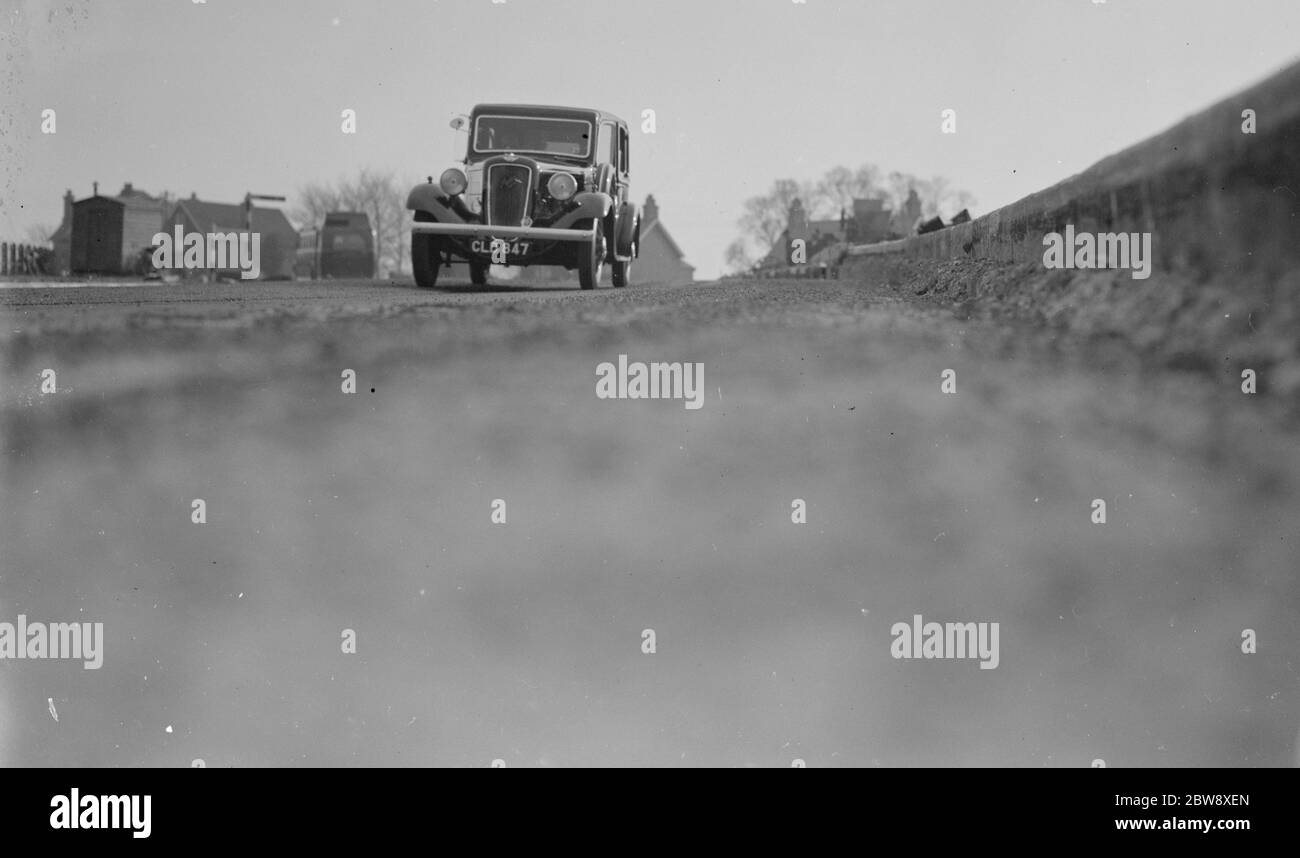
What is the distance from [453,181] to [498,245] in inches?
20.3

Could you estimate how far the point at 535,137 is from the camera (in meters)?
6.39

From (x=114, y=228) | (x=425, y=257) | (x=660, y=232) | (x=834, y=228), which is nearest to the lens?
(x=114, y=228)

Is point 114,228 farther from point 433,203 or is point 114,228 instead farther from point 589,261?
point 589,261

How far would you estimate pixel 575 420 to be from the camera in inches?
95.6

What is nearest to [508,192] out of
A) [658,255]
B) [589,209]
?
[589,209]

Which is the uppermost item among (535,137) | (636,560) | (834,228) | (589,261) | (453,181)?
(535,137)

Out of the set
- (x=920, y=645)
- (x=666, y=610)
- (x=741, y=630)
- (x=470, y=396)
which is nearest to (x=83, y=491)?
(x=470, y=396)

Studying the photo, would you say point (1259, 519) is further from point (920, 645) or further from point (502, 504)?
point (502, 504)

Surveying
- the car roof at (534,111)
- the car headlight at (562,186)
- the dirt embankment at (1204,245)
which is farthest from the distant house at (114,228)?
the car headlight at (562,186)

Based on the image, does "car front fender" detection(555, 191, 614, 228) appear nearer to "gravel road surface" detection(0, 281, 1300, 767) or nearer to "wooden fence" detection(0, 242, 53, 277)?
"wooden fence" detection(0, 242, 53, 277)

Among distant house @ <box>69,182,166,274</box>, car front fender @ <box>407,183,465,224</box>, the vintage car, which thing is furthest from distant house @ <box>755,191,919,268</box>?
car front fender @ <box>407,183,465,224</box>

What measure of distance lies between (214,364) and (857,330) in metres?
1.92

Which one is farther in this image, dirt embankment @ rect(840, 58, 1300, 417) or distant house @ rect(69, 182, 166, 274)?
distant house @ rect(69, 182, 166, 274)

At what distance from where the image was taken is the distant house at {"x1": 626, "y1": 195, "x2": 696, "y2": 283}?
387 centimetres
